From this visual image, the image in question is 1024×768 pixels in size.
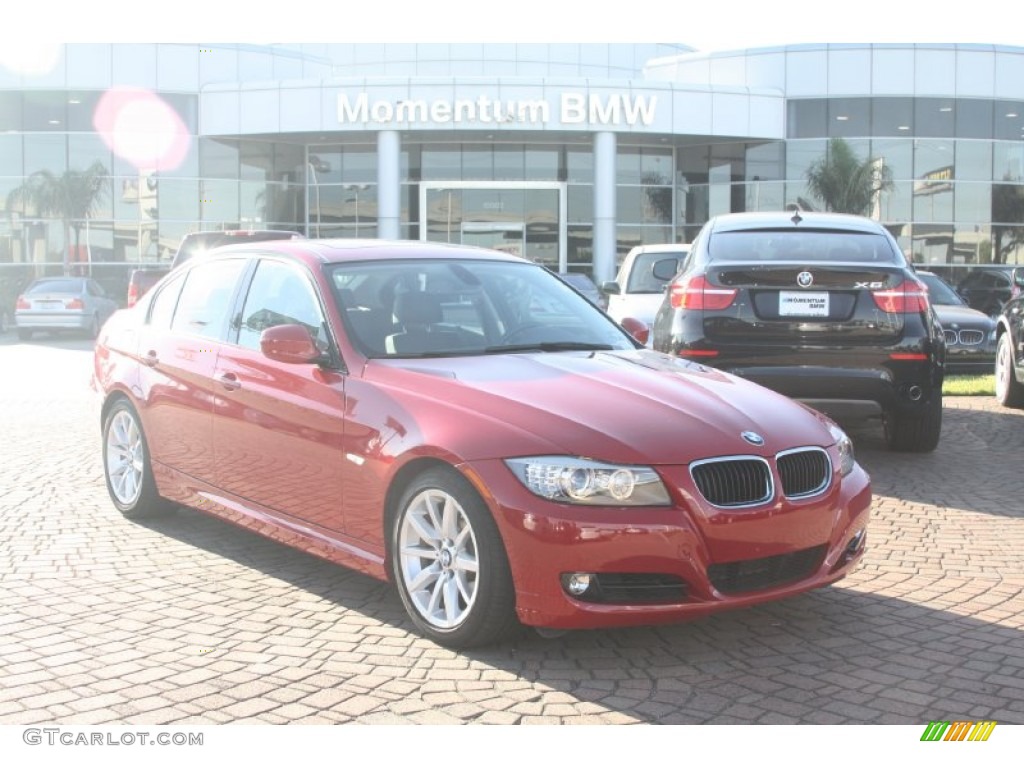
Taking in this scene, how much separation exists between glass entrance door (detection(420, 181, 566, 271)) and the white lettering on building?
9.38ft

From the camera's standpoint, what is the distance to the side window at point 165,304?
6500 millimetres

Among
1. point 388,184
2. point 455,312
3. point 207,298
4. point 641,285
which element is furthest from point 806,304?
point 388,184

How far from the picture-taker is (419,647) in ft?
14.4

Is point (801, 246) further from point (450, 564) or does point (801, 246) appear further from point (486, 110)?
point (486, 110)

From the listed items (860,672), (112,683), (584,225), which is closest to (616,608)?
(860,672)

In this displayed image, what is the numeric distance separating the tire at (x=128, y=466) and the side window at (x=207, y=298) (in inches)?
27.2

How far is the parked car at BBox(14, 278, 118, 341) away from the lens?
26344 millimetres

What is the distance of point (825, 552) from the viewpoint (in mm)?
4473

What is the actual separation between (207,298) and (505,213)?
32.3m

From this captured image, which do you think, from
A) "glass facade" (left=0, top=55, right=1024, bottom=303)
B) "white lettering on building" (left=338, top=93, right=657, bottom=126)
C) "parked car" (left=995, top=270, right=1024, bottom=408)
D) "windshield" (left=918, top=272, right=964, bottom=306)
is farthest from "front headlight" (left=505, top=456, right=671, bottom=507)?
"glass facade" (left=0, top=55, right=1024, bottom=303)

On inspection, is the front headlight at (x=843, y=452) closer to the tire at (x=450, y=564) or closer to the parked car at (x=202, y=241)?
the tire at (x=450, y=564)

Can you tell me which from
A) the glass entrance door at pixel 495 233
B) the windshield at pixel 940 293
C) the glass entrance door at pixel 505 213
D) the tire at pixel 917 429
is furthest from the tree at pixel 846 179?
the tire at pixel 917 429

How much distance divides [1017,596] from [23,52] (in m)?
39.7

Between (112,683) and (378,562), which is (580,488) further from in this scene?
(112,683)
